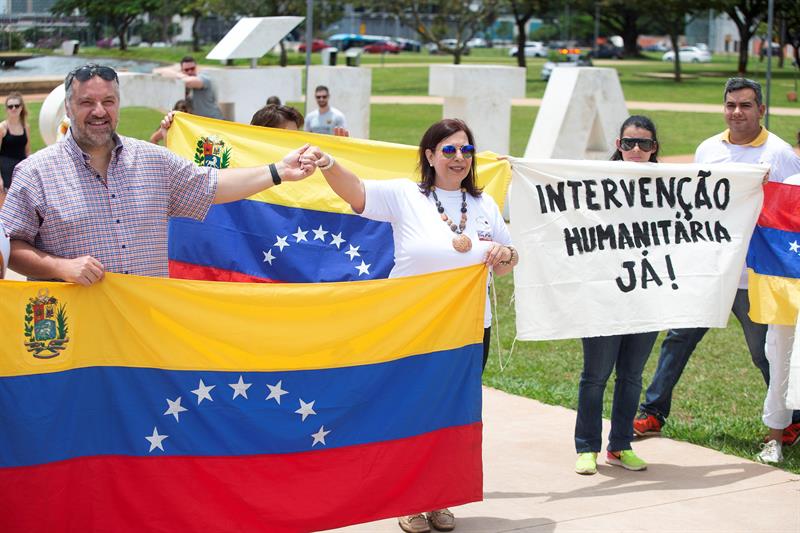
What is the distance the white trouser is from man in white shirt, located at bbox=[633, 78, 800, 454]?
0.27 metres

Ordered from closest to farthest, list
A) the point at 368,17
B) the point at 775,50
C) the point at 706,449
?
the point at 706,449 → the point at 775,50 → the point at 368,17

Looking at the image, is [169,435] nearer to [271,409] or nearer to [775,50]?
[271,409]

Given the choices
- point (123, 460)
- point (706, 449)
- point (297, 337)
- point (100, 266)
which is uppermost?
point (100, 266)

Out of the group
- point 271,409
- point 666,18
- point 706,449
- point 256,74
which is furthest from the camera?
point 666,18

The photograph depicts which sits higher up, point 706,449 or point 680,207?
point 680,207

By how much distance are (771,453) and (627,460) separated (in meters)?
0.93

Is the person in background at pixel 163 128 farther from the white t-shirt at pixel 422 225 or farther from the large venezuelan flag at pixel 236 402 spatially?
the large venezuelan flag at pixel 236 402

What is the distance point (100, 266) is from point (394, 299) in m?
1.33

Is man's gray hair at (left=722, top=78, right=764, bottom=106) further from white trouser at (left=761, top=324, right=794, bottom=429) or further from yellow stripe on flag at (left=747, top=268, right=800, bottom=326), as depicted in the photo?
white trouser at (left=761, top=324, right=794, bottom=429)

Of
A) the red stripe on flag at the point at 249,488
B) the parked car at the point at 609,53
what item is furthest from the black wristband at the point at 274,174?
the parked car at the point at 609,53

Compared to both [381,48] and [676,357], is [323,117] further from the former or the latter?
[381,48]

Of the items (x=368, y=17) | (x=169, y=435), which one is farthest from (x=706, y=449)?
(x=368, y=17)

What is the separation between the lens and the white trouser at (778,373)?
23.2 feet

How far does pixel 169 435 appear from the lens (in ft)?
16.0
